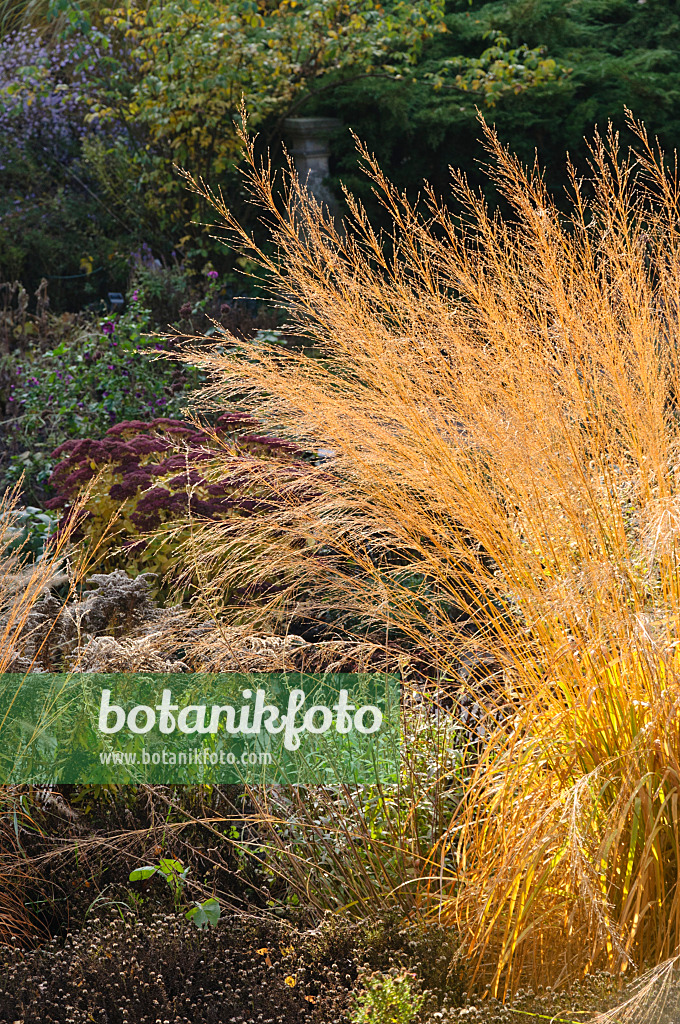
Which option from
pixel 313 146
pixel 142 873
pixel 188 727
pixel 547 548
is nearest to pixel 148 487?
pixel 188 727

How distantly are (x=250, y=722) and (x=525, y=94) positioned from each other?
273 inches

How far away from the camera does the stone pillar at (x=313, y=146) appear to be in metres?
8.17

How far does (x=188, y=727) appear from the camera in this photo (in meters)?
2.39

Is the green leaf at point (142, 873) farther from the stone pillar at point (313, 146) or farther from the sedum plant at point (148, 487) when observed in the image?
the stone pillar at point (313, 146)

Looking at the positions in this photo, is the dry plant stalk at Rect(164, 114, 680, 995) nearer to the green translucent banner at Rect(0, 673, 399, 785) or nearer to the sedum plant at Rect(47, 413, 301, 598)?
the green translucent banner at Rect(0, 673, 399, 785)

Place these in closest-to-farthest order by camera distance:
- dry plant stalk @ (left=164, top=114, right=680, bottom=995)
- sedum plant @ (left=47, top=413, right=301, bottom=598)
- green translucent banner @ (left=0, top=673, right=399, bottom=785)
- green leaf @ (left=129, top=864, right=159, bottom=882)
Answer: dry plant stalk @ (left=164, top=114, right=680, bottom=995)
green leaf @ (left=129, top=864, right=159, bottom=882)
green translucent banner @ (left=0, top=673, right=399, bottom=785)
sedum plant @ (left=47, top=413, right=301, bottom=598)

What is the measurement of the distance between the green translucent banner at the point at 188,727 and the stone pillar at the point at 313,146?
6507 mm

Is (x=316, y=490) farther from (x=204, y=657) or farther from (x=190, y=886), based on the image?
(x=190, y=886)

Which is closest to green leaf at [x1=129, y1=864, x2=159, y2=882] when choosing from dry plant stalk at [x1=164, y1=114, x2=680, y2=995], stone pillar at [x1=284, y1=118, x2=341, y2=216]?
dry plant stalk at [x1=164, y1=114, x2=680, y2=995]

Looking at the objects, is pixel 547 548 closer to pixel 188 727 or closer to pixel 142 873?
pixel 188 727

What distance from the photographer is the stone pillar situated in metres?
8.17

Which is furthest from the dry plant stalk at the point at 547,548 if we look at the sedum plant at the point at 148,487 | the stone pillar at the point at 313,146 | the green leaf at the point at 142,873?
the stone pillar at the point at 313,146

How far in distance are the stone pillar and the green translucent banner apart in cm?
651

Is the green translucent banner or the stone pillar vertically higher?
the stone pillar
